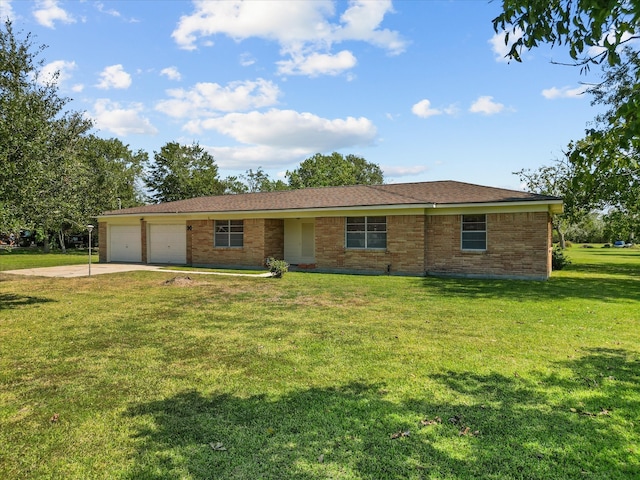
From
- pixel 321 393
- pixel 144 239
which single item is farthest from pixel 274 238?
pixel 321 393

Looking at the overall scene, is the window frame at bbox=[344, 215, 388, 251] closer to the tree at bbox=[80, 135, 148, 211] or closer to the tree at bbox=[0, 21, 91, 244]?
the tree at bbox=[0, 21, 91, 244]

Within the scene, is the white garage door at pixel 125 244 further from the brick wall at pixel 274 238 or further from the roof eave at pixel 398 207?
the brick wall at pixel 274 238

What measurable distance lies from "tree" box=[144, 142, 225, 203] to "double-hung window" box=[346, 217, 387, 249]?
33.2 metres

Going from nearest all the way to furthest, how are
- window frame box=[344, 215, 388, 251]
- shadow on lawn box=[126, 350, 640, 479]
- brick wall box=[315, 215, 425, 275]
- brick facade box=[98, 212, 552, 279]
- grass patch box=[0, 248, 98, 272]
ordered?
1. shadow on lawn box=[126, 350, 640, 479]
2. brick facade box=[98, 212, 552, 279]
3. brick wall box=[315, 215, 425, 275]
4. window frame box=[344, 215, 388, 251]
5. grass patch box=[0, 248, 98, 272]

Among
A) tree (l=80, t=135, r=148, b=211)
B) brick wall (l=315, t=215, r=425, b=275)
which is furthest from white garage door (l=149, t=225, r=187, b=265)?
tree (l=80, t=135, r=148, b=211)

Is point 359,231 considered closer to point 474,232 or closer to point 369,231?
point 369,231

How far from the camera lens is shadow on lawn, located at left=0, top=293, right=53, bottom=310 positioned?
10109 mm

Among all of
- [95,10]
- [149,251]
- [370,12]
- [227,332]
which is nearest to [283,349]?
[227,332]

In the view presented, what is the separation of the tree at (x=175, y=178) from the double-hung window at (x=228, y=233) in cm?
2754

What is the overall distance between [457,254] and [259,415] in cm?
1425

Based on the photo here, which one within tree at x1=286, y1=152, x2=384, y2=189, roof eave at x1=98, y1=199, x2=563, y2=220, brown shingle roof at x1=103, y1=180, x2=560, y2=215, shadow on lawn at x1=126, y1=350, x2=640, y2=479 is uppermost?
tree at x1=286, y1=152, x2=384, y2=189

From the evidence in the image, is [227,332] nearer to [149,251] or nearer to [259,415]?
[259,415]

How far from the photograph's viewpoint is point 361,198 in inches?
754

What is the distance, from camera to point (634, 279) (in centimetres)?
1619
